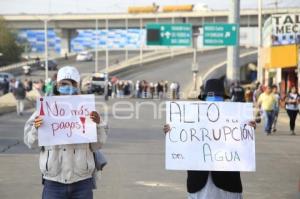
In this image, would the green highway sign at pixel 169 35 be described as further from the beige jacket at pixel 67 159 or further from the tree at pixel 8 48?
the beige jacket at pixel 67 159

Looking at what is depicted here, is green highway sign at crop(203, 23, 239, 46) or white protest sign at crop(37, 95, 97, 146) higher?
green highway sign at crop(203, 23, 239, 46)

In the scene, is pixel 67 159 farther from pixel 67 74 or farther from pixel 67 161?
pixel 67 74

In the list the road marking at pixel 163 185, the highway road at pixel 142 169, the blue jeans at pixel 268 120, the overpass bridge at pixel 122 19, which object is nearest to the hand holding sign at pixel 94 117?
the highway road at pixel 142 169

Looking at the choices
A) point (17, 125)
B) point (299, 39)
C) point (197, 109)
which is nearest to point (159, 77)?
point (299, 39)

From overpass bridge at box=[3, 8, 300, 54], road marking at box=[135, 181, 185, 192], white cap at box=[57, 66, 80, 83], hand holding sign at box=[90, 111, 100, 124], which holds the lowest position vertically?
road marking at box=[135, 181, 185, 192]

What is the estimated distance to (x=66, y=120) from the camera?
607 centimetres

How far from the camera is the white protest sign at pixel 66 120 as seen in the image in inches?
233

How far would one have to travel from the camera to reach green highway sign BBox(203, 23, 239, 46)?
165 feet

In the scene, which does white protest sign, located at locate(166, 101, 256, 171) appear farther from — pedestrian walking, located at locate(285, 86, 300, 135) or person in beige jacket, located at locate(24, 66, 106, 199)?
pedestrian walking, located at locate(285, 86, 300, 135)

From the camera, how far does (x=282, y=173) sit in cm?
1276

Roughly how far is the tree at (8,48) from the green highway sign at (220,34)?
4357 centimetres

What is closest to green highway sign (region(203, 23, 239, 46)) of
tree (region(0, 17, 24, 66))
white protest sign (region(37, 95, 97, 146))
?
white protest sign (region(37, 95, 97, 146))

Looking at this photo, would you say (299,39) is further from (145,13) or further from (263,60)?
(145,13)

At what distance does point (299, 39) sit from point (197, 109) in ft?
114
